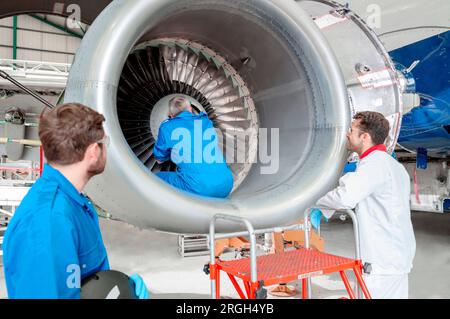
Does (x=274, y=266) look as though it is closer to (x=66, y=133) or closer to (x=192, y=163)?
(x=192, y=163)

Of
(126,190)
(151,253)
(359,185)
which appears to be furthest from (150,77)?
(151,253)

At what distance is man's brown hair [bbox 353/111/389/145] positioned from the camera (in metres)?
1.68

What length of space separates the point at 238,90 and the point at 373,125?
2.47 ft

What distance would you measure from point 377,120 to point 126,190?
112 cm

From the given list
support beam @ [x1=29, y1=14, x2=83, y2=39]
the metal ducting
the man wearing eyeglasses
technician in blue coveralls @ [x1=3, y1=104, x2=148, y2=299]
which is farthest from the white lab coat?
support beam @ [x1=29, y1=14, x2=83, y2=39]

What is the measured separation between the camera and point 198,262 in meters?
4.02

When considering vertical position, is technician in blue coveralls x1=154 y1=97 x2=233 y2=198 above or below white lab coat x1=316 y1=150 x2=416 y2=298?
above

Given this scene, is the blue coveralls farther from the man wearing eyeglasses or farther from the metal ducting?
the man wearing eyeglasses

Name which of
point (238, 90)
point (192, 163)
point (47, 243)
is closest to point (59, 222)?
point (47, 243)

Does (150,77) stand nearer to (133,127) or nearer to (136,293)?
(133,127)

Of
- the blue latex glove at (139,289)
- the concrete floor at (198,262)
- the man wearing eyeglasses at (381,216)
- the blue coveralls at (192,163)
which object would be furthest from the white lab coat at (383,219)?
the concrete floor at (198,262)

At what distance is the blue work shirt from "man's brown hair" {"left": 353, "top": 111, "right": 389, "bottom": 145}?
1.19 meters

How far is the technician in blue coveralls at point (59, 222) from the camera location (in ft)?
2.55

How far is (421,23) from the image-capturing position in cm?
279
